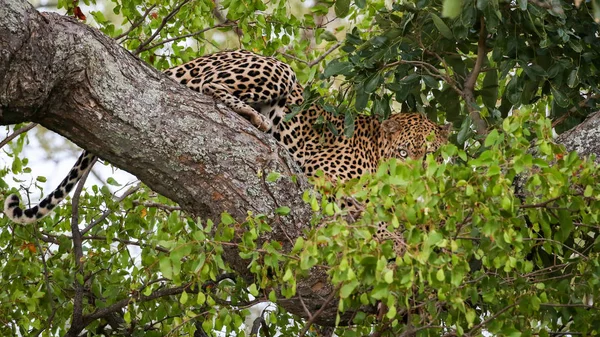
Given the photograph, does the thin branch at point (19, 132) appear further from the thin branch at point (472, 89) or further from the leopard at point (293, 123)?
the thin branch at point (472, 89)

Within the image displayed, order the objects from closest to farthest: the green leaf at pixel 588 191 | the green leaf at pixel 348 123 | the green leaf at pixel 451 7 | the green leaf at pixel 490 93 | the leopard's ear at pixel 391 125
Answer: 1. the green leaf at pixel 451 7
2. the green leaf at pixel 588 191
3. the green leaf at pixel 348 123
4. the green leaf at pixel 490 93
5. the leopard's ear at pixel 391 125

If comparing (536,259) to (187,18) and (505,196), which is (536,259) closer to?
(505,196)

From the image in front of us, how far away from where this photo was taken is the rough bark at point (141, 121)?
496cm

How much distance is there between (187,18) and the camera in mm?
8211

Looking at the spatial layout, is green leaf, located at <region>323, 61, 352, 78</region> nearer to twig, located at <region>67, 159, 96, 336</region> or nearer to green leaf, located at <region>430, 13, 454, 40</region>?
green leaf, located at <region>430, 13, 454, 40</region>

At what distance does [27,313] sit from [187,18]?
2.85 m

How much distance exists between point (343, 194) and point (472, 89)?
7.34ft

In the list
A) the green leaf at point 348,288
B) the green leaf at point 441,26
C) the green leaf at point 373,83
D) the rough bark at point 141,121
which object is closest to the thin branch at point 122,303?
the rough bark at point 141,121

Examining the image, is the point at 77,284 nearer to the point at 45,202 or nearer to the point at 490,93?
the point at 45,202

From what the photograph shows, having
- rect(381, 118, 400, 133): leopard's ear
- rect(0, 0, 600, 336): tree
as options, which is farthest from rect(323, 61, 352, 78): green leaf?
rect(381, 118, 400, 133): leopard's ear

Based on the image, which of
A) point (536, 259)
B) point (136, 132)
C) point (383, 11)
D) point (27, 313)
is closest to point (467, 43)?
point (383, 11)

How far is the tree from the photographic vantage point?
13.6ft

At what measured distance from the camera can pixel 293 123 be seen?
7504 mm

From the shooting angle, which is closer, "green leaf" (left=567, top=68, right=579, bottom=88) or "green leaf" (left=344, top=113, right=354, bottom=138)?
"green leaf" (left=567, top=68, right=579, bottom=88)
